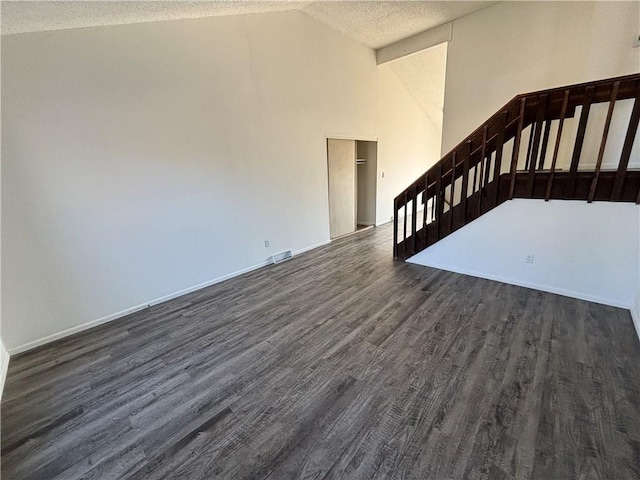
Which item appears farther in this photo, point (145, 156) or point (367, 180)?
point (367, 180)

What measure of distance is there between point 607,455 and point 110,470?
2650mm

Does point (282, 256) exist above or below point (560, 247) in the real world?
below

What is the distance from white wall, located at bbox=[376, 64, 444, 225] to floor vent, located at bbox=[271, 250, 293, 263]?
2.89m

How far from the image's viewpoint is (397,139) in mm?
6867

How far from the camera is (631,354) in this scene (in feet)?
6.91

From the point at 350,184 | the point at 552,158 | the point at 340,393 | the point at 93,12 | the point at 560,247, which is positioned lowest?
the point at 340,393

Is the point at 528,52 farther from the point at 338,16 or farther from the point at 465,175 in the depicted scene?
the point at 338,16

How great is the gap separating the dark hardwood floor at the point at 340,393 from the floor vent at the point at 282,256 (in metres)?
1.37

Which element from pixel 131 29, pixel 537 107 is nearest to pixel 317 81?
pixel 131 29

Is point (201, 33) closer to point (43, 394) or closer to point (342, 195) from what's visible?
point (342, 195)

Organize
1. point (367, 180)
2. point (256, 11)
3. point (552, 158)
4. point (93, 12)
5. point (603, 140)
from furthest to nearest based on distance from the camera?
point (367, 180)
point (256, 11)
point (552, 158)
point (603, 140)
point (93, 12)

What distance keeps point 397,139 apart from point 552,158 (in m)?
4.12

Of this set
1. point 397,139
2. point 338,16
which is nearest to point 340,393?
point 338,16

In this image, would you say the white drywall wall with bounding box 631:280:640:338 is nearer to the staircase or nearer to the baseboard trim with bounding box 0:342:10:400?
the staircase
